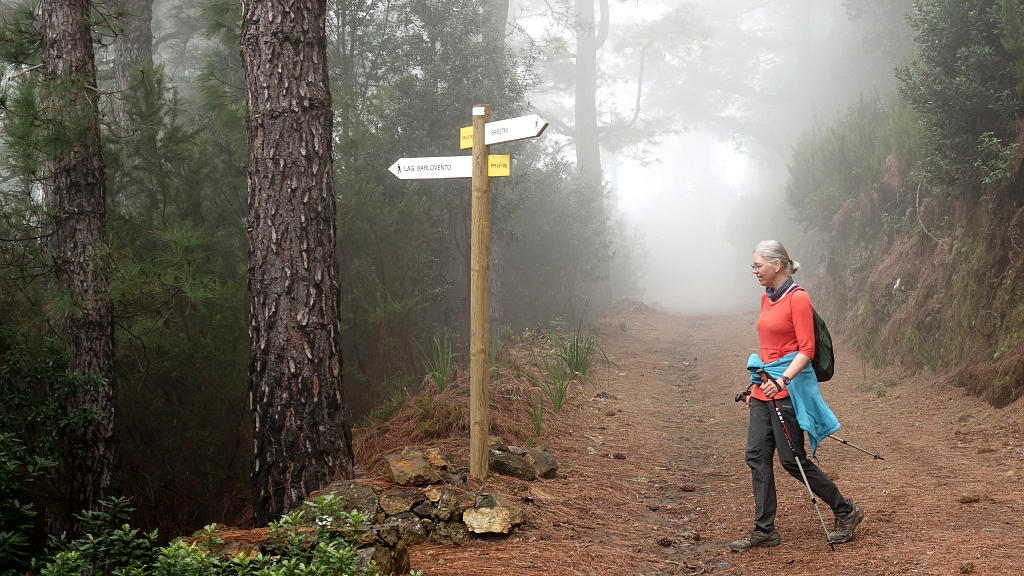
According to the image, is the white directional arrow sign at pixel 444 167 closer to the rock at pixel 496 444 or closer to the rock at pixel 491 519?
the rock at pixel 496 444

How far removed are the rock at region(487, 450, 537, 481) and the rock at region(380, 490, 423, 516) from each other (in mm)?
1183

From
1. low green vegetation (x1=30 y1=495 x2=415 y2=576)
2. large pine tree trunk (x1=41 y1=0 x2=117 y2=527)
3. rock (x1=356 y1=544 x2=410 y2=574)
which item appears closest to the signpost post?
rock (x1=356 y1=544 x2=410 y2=574)

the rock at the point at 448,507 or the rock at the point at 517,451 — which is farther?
the rock at the point at 517,451

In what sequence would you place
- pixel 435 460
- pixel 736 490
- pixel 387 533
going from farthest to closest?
pixel 736 490, pixel 435 460, pixel 387 533

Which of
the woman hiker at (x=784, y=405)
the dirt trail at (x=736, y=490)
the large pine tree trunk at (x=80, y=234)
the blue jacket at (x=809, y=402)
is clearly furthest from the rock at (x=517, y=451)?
the large pine tree trunk at (x=80, y=234)

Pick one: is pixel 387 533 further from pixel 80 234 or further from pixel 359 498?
pixel 80 234

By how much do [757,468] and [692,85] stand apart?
3277cm

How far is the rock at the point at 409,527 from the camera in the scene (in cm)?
453

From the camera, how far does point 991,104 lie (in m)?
9.33

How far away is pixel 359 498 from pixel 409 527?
1.14 feet

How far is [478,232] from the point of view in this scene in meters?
5.57

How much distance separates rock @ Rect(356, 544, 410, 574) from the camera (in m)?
3.82

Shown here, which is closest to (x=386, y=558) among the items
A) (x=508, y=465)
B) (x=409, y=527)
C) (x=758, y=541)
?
(x=409, y=527)

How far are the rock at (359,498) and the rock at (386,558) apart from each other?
408mm
